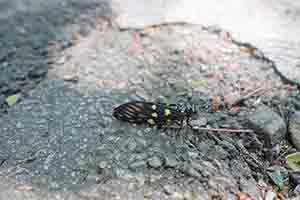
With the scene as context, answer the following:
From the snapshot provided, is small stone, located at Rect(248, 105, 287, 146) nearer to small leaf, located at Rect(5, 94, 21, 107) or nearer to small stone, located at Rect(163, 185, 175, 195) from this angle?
small stone, located at Rect(163, 185, 175, 195)

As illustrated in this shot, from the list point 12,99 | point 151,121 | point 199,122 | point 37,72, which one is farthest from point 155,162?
point 37,72

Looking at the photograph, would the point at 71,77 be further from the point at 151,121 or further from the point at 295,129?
the point at 295,129

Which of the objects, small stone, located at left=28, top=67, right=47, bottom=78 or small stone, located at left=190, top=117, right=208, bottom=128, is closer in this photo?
small stone, located at left=190, top=117, right=208, bottom=128

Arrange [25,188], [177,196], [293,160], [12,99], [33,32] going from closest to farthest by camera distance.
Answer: [177,196], [25,188], [293,160], [12,99], [33,32]

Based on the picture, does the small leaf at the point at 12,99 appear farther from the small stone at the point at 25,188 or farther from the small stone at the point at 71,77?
the small stone at the point at 25,188

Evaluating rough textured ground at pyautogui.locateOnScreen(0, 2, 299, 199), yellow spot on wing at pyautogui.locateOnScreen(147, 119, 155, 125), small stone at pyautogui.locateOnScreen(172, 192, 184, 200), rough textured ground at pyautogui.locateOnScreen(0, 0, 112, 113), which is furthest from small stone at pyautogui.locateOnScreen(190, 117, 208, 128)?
rough textured ground at pyautogui.locateOnScreen(0, 0, 112, 113)

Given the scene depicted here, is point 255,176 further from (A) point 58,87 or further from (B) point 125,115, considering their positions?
(A) point 58,87
